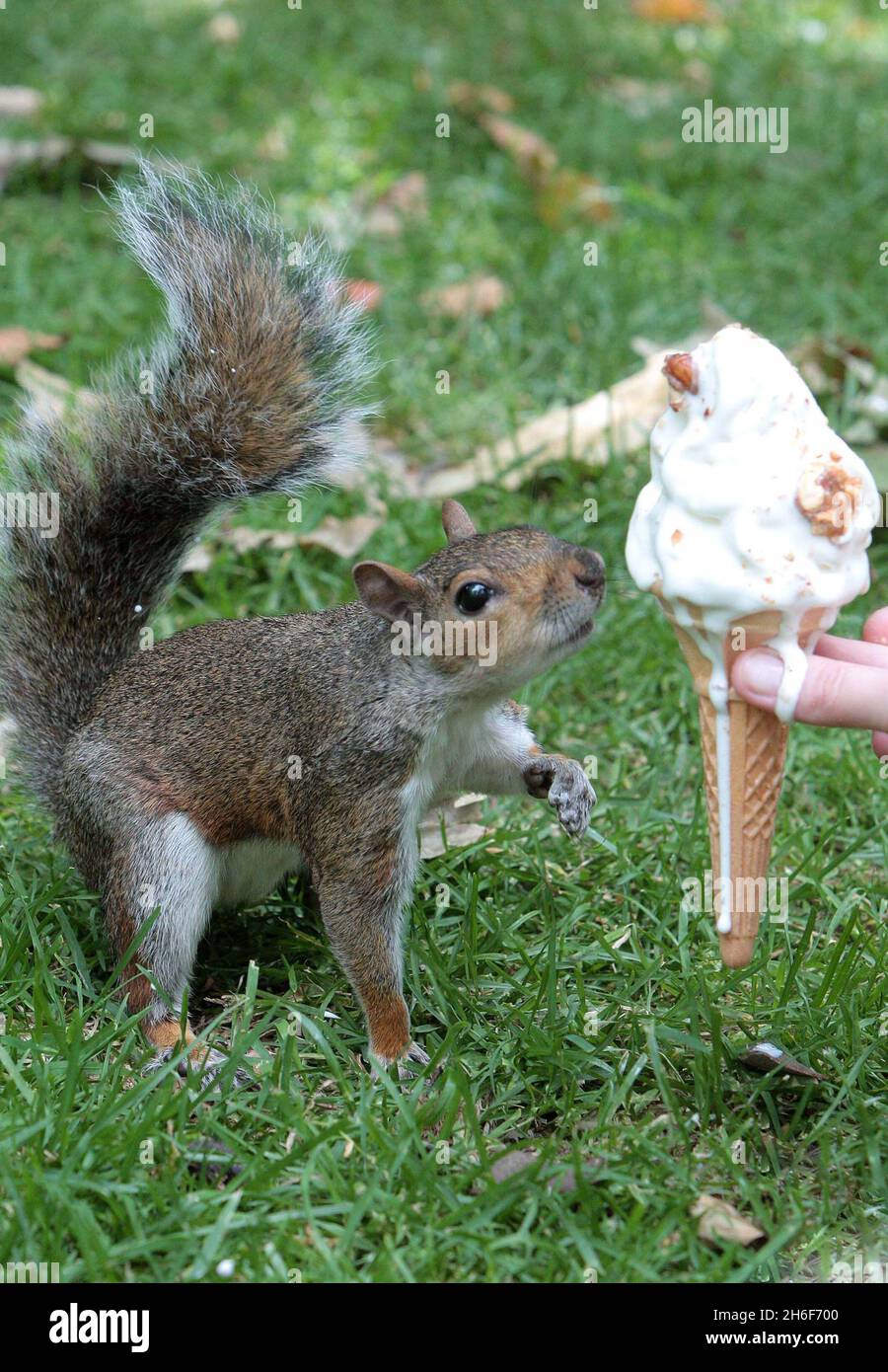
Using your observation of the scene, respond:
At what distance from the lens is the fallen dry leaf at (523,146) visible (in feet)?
14.8

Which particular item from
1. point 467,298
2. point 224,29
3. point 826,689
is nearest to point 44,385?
point 467,298

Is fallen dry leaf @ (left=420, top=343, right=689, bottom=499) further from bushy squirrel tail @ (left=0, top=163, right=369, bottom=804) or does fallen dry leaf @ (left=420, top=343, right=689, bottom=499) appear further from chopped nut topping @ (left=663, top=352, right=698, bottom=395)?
chopped nut topping @ (left=663, top=352, right=698, bottom=395)

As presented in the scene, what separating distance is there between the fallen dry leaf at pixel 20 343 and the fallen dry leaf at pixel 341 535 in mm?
903

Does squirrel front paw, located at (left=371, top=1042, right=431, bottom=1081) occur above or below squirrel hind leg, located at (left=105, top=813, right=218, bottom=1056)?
below

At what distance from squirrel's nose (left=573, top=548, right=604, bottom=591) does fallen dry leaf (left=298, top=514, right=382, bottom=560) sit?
1.14m

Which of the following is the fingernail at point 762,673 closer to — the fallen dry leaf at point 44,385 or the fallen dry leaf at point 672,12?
the fallen dry leaf at point 44,385

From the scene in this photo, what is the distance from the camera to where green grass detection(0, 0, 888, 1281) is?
1730 millimetres

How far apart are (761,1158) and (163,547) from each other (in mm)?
1247

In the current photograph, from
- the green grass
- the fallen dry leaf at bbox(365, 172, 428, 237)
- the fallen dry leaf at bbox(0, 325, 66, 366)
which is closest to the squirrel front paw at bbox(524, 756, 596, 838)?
the green grass

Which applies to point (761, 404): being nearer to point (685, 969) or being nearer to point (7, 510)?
point (685, 969)

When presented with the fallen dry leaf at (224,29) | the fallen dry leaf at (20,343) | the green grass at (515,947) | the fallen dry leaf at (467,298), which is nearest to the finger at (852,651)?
the green grass at (515,947)

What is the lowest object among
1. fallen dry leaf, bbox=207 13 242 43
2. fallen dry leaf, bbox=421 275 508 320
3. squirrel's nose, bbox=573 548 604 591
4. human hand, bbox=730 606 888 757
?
human hand, bbox=730 606 888 757

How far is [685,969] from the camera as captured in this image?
86.4 inches

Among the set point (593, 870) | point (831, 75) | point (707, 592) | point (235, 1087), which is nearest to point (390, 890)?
point (235, 1087)
